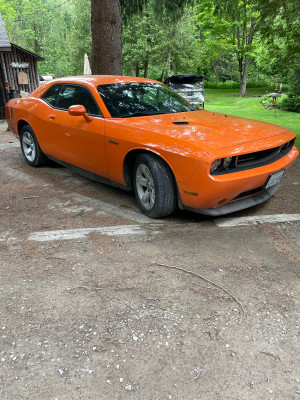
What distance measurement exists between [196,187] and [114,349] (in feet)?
5.62

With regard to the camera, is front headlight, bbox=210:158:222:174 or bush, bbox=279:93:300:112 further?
bush, bbox=279:93:300:112

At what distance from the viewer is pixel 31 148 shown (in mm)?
5965

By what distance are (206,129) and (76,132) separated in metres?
1.79

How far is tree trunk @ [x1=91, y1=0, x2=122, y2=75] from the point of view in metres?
7.96


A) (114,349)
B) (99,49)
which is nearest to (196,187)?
(114,349)

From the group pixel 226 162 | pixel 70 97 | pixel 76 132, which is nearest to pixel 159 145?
pixel 226 162

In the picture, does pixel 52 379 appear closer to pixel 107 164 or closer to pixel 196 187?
pixel 196 187

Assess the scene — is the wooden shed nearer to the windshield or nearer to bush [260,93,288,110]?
the windshield

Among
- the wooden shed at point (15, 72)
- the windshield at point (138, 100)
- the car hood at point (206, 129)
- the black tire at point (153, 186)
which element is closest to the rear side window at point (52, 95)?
the windshield at point (138, 100)

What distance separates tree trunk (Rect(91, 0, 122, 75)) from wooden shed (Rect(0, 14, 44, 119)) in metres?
6.48

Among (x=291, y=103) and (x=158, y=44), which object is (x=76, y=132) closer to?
(x=291, y=103)

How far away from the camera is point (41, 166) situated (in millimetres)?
6043

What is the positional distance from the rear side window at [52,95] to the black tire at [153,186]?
2.11 metres

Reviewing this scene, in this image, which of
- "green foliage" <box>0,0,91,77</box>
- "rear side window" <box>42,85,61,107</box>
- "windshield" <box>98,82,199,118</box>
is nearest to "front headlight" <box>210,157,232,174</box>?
"windshield" <box>98,82,199,118</box>
